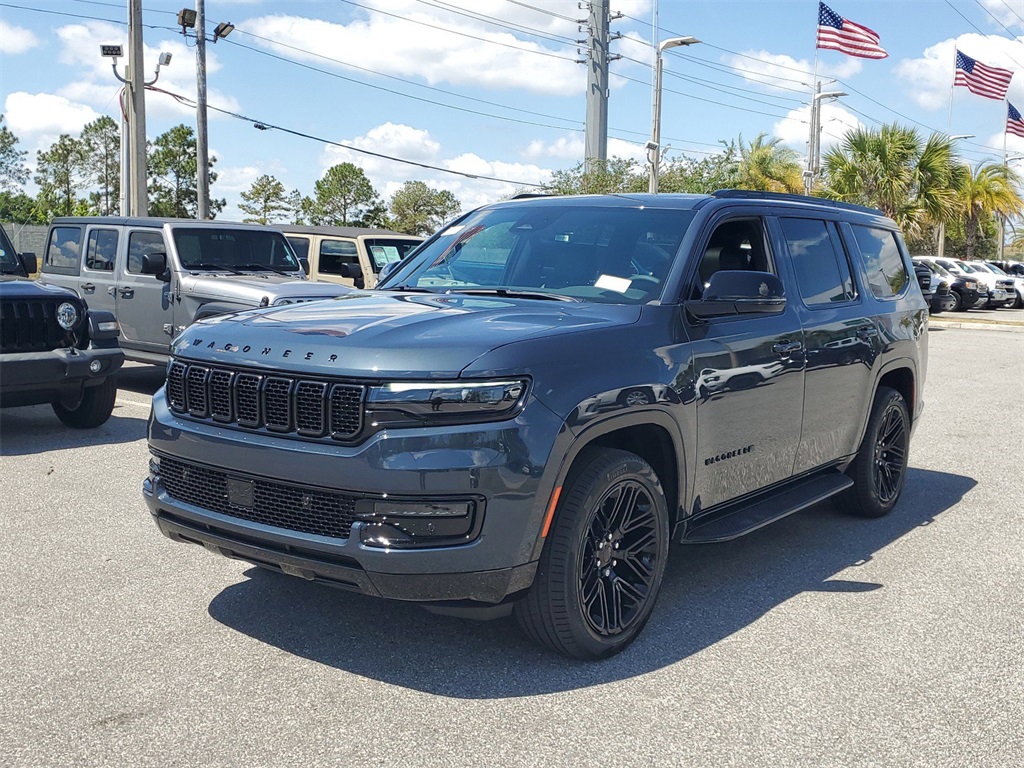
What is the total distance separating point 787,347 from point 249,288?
671cm

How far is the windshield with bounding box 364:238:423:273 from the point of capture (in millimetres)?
15172

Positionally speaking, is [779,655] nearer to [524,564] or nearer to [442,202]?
[524,564]

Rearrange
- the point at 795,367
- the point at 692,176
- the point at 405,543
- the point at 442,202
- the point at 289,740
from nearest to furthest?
the point at 289,740
the point at 405,543
the point at 795,367
the point at 692,176
the point at 442,202

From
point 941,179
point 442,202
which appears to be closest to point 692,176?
point 941,179

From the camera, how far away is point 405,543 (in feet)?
11.7

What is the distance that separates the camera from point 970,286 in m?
33.1

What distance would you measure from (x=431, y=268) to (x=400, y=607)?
1.73 meters

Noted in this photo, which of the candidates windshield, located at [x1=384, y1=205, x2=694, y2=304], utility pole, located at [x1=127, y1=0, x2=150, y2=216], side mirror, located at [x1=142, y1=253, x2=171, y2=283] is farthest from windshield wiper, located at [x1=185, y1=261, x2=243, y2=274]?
utility pole, located at [x1=127, y1=0, x2=150, y2=216]

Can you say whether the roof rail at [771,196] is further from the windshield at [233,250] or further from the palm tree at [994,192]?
the palm tree at [994,192]

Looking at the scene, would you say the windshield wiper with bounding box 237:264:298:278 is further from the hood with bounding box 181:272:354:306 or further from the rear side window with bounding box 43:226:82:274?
the rear side window with bounding box 43:226:82:274

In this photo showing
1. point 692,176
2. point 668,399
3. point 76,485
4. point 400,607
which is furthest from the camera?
point 692,176

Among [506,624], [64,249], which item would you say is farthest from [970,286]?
[506,624]

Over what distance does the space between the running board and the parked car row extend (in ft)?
85.1

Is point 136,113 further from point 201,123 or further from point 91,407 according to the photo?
point 91,407
